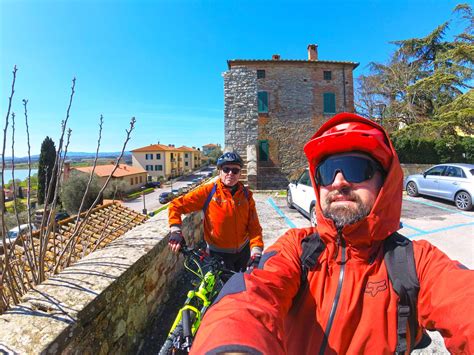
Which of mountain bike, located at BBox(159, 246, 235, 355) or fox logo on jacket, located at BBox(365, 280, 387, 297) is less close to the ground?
fox logo on jacket, located at BBox(365, 280, 387, 297)

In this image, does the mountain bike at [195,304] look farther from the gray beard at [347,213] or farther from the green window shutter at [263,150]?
the green window shutter at [263,150]

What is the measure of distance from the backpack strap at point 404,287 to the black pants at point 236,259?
2.12 meters

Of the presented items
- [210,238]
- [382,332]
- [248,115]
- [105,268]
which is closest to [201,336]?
[382,332]

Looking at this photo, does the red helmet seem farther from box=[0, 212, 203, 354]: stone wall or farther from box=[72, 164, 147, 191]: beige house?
box=[72, 164, 147, 191]: beige house

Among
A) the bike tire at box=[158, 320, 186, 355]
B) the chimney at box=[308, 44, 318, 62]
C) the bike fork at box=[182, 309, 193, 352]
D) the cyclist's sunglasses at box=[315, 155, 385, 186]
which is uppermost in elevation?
the chimney at box=[308, 44, 318, 62]

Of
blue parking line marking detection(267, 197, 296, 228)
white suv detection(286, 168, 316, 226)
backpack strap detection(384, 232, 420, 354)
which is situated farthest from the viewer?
blue parking line marking detection(267, 197, 296, 228)

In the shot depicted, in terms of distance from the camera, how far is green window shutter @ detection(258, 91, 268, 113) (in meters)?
17.0

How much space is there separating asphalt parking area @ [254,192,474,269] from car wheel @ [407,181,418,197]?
24cm

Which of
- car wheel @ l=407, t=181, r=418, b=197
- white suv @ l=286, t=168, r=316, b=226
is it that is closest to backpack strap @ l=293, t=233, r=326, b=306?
white suv @ l=286, t=168, r=316, b=226

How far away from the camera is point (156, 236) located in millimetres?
2910

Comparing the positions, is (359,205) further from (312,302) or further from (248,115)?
(248,115)

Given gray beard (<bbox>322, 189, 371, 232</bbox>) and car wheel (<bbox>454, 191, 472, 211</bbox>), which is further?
car wheel (<bbox>454, 191, 472, 211</bbox>)

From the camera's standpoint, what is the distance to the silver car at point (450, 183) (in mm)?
7223

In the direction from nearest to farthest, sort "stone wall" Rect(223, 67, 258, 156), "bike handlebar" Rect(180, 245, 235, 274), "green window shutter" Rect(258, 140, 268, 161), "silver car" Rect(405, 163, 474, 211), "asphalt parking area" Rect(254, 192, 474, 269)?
"bike handlebar" Rect(180, 245, 235, 274), "asphalt parking area" Rect(254, 192, 474, 269), "silver car" Rect(405, 163, 474, 211), "stone wall" Rect(223, 67, 258, 156), "green window shutter" Rect(258, 140, 268, 161)
